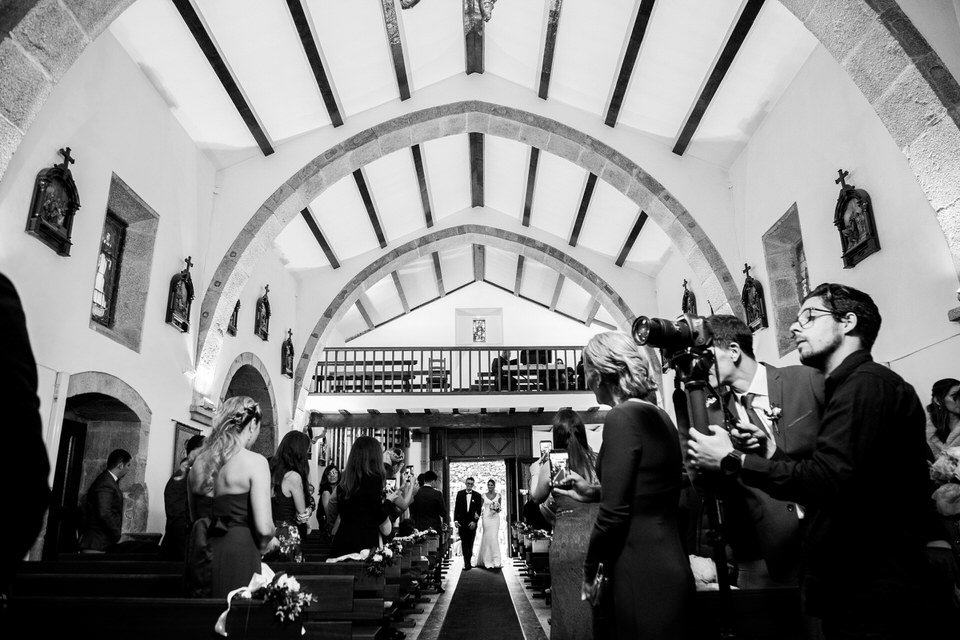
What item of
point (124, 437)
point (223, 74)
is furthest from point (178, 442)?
point (223, 74)

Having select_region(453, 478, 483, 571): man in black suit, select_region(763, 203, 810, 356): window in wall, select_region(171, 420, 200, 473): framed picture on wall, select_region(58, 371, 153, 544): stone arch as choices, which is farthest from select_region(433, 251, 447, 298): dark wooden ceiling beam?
select_region(58, 371, 153, 544): stone arch

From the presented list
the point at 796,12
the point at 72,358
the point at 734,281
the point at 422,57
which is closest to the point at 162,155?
the point at 72,358

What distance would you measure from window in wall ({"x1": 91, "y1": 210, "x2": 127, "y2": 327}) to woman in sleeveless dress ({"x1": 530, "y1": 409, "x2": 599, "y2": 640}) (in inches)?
195

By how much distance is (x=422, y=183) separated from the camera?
1073 cm

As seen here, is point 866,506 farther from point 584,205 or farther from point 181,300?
point 584,205

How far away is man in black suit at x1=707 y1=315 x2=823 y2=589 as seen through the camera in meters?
1.77

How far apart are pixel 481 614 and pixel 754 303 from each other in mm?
4334

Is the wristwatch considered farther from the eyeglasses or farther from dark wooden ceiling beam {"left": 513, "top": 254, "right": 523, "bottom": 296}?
dark wooden ceiling beam {"left": 513, "top": 254, "right": 523, "bottom": 296}

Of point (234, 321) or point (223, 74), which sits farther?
point (234, 321)

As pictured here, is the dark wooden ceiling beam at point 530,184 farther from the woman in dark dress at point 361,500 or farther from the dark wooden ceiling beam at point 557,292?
the woman in dark dress at point 361,500

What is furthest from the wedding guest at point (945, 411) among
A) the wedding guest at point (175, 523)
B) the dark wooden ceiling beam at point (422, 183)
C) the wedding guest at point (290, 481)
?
the dark wooden ceiling beam at point (422, 183)

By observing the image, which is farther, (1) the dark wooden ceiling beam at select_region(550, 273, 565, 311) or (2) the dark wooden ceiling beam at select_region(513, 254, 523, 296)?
(2) the dark wooden ceiling beam at select_region(513, 254, 523, 296)

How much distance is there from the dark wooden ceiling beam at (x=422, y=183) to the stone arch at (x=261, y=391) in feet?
12.3

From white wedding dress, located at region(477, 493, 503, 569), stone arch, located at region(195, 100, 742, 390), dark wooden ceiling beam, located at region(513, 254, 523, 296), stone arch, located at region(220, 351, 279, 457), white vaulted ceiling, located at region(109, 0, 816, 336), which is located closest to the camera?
white vaulted ceiling, located at region(109, 0, 816, 336)
